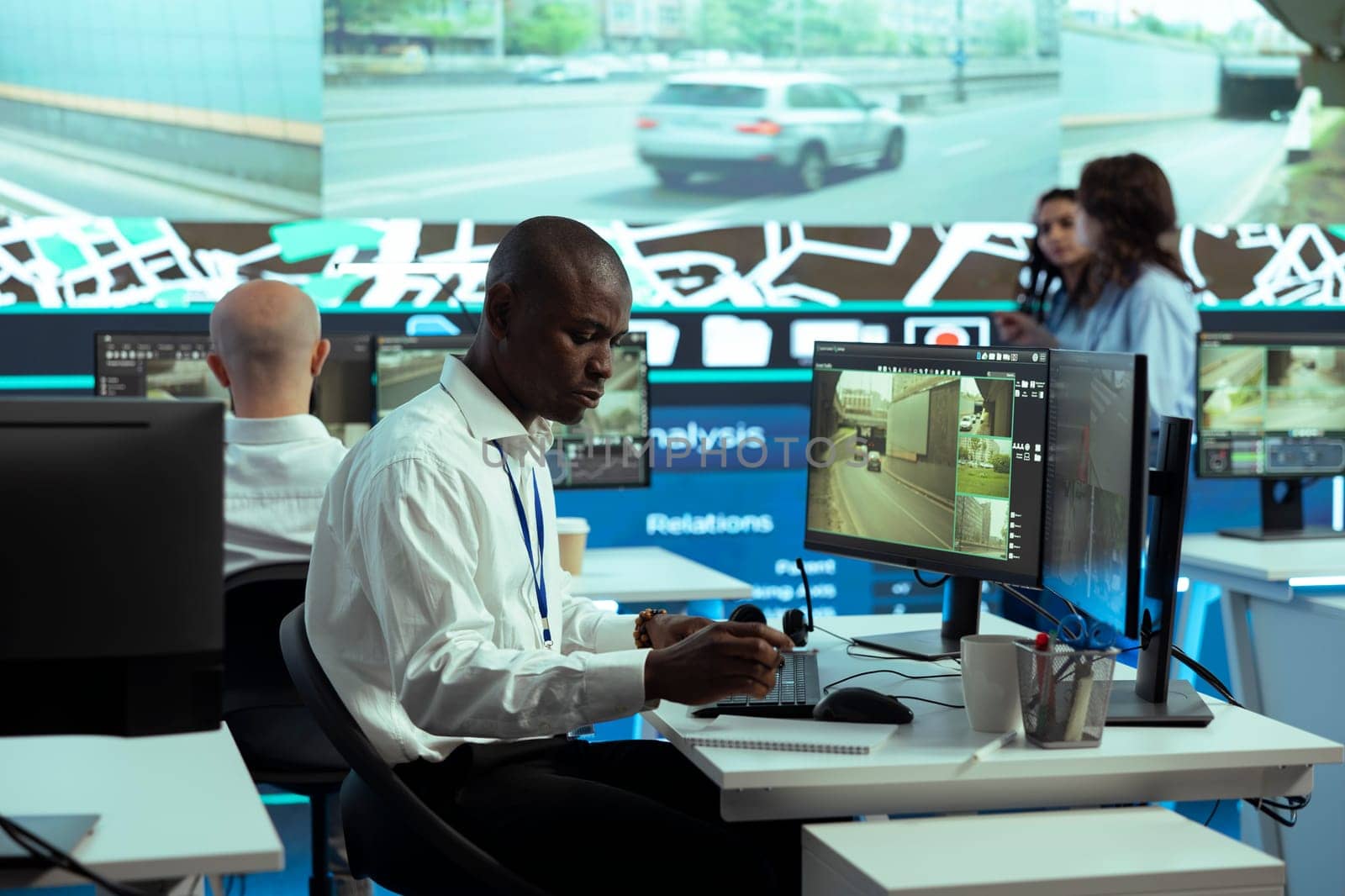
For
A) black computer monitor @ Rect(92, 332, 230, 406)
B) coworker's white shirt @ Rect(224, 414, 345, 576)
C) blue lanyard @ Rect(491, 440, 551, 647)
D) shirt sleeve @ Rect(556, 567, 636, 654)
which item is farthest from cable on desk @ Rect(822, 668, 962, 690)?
black computer monitor @ Rect(92, 332, 230, 406)

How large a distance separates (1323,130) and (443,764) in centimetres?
469

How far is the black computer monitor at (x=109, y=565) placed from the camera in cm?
132

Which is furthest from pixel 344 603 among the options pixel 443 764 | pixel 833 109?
pixel 833 109

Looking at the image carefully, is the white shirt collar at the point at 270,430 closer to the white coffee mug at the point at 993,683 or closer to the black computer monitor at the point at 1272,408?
the white coffee mug at the point at 993,683

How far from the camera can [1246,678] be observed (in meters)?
3.38

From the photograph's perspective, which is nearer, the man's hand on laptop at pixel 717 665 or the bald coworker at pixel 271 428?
the man's hand on laptop at pixel 717 665

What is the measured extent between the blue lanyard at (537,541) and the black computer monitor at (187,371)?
1.81 meters

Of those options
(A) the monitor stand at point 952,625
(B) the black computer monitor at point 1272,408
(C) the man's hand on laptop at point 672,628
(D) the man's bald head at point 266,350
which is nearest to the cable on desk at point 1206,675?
(A) the monitor stand at point 952,625

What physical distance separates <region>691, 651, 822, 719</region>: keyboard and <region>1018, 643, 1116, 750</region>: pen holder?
0.29m

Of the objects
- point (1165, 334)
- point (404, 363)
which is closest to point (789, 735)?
point (404, 363)

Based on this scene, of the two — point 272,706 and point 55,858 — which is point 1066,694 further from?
point 272,706

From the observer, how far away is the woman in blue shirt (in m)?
3.97

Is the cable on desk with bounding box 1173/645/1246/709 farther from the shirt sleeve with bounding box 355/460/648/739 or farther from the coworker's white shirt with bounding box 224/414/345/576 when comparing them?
the coworker's white shirt with bounding box 224/414/345/576

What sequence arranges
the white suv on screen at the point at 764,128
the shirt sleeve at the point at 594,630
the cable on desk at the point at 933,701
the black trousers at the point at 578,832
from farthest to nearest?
the white suv on screen at the point at 764,128, the shirt sleeve at the point at 594,630, the cable on desk at the point at 933,701, the black trousers at the point at 578,832
